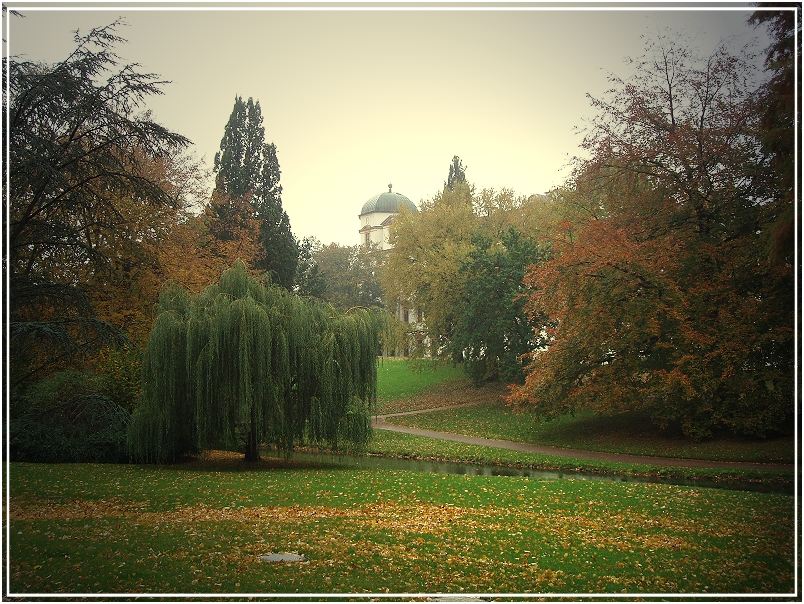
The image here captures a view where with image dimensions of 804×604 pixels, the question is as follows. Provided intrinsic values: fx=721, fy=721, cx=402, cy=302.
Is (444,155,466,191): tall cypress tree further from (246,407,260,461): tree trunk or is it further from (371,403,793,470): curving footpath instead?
(246,407,260,461): tree trunk

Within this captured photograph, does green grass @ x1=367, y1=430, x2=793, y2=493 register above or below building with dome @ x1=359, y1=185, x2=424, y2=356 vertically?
below

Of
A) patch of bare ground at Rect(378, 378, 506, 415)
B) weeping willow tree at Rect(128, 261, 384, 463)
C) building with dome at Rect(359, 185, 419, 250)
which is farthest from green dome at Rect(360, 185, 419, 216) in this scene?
weeping willow tree at Rect(128, 261, 384, 463)

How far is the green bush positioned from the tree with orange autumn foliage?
12.4 metres

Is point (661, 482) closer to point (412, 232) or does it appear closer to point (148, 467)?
point (148, 467)

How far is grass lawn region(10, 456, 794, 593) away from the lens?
26.5ft

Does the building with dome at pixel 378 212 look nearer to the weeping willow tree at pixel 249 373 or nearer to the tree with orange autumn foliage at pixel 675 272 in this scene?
the tree with orange autumn foliage at pixel 675 272

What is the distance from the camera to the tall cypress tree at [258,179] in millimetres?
29344

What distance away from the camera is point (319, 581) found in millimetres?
7918

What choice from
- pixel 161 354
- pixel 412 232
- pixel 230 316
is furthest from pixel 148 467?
pixel 412 232

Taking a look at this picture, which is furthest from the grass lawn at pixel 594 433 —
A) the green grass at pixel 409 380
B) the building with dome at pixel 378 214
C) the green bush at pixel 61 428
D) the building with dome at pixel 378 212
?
the building with dome at pixel 378 212

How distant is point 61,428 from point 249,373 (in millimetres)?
4186

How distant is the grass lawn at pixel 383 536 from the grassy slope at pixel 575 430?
6172 mm

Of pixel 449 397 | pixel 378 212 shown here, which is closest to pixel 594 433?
pixel 449 397

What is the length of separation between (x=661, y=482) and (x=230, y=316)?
10.7 meters
